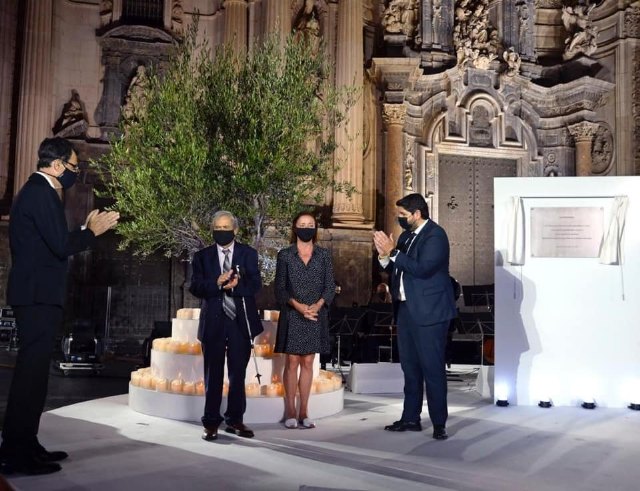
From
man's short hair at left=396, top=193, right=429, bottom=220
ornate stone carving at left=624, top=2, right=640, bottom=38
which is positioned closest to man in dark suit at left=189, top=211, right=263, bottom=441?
man's short hair at left=396, top=193, right=429, bottom=220

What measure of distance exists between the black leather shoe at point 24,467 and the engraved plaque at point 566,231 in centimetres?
558

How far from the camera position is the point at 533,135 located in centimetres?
2009

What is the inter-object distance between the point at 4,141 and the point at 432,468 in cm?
1388

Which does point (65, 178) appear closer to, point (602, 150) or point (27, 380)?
point (27, 380)

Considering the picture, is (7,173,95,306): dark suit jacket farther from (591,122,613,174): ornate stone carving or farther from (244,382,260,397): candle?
(591,122,613,174): ornate stone carving

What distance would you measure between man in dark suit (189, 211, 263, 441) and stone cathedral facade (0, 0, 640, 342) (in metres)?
9.85

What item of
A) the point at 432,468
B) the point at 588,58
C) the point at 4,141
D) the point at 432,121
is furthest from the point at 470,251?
the point at 432,468

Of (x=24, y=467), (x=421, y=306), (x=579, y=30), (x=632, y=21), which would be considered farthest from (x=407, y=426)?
(x=632, y=21)

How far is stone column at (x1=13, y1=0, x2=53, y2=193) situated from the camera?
1562 cm

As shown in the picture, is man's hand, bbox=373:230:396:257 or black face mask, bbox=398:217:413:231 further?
black face mask, bbox=398:217:413:231

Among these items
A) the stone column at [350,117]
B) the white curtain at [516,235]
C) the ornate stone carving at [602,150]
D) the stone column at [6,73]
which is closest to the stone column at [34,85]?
the stone column at [6,73]

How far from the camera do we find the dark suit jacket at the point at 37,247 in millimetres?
4633

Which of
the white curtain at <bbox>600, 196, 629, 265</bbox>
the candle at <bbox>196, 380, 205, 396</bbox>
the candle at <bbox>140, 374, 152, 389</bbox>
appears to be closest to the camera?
the candle at <bbox>196, 380, 205, 396</bbox>

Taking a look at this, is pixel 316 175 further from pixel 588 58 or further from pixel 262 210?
pixel 588 58
